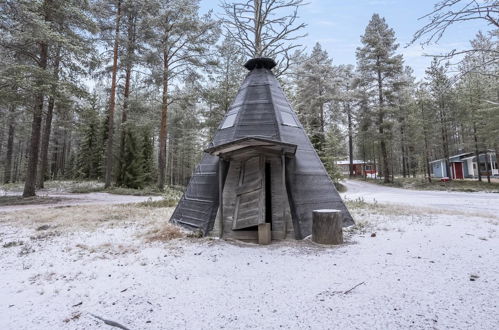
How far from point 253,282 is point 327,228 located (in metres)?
2.14

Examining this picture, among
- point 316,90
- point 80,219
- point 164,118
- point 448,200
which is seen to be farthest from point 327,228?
point 316,90

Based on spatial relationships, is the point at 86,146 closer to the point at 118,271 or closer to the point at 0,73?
the point at 0,73

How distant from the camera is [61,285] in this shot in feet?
10.4

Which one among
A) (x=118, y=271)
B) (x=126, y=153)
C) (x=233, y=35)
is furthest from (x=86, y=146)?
(x=118, y=271)

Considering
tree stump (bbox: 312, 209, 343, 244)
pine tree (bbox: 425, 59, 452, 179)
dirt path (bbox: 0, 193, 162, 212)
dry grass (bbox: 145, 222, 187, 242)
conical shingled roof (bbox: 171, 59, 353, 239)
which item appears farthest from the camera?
pine tree (bbox: 425, 59, 452, 179)

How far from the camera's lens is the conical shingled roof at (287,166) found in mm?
5438

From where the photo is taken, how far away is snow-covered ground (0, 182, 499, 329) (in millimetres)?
2365

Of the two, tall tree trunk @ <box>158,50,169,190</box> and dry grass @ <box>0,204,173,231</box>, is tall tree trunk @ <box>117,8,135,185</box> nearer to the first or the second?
tall tree trunk @ <box>158,50,169,190</box>

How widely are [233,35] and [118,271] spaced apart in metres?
7.46

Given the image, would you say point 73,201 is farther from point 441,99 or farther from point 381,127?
point 441,99

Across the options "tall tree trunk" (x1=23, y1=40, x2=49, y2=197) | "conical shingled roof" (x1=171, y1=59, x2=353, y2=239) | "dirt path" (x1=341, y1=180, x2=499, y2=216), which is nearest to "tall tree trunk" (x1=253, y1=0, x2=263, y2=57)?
"conical shingled roof" (x1=171, y1=59, x2=353, y2=239)

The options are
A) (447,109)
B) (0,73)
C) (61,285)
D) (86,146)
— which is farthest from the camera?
(86,146)

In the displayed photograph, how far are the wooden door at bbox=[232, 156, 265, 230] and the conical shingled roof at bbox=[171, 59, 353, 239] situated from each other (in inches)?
25.6

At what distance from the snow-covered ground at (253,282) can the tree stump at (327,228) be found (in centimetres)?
30
